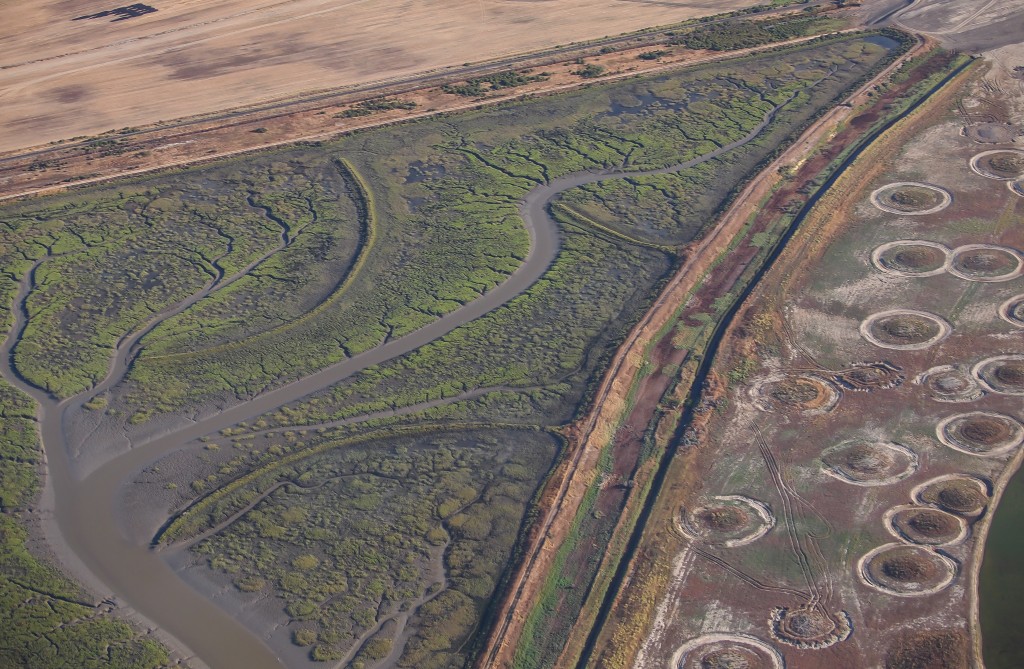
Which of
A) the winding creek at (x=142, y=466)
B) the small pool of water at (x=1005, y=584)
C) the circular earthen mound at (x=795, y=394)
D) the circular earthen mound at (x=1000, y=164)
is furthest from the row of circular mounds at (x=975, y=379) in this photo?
the winding creek at (x=142, y=466)

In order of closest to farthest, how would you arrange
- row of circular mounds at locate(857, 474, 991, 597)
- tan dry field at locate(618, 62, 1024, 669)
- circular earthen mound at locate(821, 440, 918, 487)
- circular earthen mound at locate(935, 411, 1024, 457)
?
1. tan dry field at locate(618, 62, 1024, 669)
2. row of circular mounds at locate(857, 474, 991, 597)
3. circular earthen mound at locate(821, 440, 918, 487)
4. circular earthen mound at locate(935, 411, 1024, 457)

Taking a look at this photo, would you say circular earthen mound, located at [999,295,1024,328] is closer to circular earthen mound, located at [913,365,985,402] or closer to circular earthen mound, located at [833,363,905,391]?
circular earthen mound, located at [913,365,985,402]

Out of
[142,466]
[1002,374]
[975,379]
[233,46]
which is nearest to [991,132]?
[1002,374]

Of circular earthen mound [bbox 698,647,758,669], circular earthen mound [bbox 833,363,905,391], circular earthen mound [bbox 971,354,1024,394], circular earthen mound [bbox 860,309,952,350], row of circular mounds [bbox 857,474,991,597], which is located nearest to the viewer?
circular earthen mound [bbox 698,647,758,669]

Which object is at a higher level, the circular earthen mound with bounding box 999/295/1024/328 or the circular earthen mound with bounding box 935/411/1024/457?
the circular earthen mound with bounding box 999/295/1024/328

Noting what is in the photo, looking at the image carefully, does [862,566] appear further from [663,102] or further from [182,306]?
[663,102]

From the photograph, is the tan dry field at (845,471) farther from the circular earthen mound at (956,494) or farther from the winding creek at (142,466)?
the winding creek at (142,466)

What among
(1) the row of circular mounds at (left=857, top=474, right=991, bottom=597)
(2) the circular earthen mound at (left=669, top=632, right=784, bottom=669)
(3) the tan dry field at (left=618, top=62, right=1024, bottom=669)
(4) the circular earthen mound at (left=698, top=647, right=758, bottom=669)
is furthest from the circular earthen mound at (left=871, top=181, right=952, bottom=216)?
(4) the circular earthen mound at (left=698, top=647, right=758, bottom=669)
